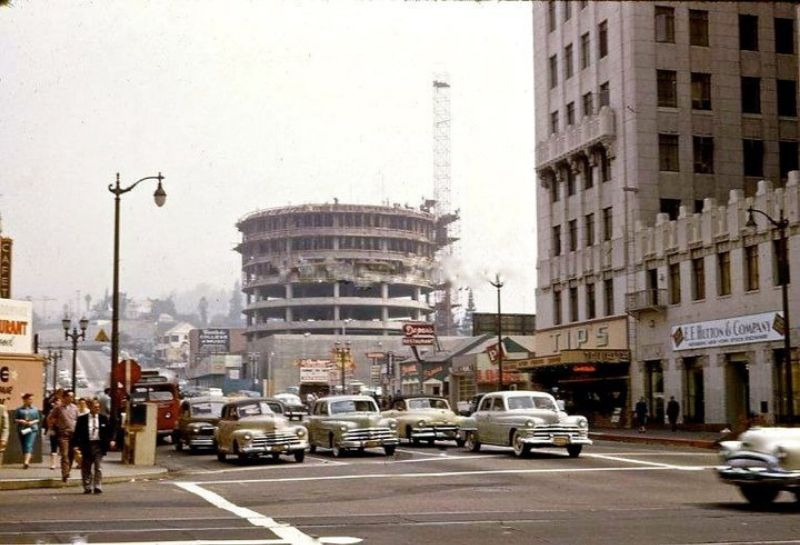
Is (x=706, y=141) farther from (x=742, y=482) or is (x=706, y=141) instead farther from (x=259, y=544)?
(x=259, y=544)

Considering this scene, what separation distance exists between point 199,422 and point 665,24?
33442mm

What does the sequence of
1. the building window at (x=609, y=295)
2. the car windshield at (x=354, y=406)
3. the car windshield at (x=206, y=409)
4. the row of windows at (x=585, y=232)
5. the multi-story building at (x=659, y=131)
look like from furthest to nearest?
the row of windows at (x=585, y=232) → the building window at (x=609, y=295) → the multi-story building at (x=659, y=131) → the car windshield at (x=206, y=409) → the car windshield at (x=354, y=406)

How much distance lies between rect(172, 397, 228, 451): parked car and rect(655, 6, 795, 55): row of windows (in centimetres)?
3166

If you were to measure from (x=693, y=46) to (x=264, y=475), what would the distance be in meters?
39.9

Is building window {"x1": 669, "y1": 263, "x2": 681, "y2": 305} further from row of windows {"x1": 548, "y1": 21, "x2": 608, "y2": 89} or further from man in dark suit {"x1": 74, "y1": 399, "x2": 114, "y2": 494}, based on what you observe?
man in dark suit {"x1": 74, "y1": 399, "x2": 114, "y2": 494}

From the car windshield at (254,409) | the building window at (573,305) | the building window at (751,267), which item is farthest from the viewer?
the building window at (573,305)

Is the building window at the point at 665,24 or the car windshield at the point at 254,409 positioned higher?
the building window at the point at 665,24

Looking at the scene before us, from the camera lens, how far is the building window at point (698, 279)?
51.7 metres

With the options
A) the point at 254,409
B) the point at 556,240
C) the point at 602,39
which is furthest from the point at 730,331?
the point at 254,409

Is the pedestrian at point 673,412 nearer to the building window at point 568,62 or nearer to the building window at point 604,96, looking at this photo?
the building window at point 604,96

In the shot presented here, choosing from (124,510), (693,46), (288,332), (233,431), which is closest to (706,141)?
(693,46)

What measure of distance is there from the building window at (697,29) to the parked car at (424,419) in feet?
95.0

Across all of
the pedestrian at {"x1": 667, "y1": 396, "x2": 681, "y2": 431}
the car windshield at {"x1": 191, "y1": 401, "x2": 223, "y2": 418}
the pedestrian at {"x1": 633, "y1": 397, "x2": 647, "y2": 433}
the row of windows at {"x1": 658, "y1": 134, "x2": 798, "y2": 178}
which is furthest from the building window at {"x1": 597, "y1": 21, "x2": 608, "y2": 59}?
Answer: the car windshield at {"x1": 191, "y1": 401, "x2": 223, "y2": 418}

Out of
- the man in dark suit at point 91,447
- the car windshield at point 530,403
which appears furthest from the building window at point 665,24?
the man in dark suit at point 91,447
